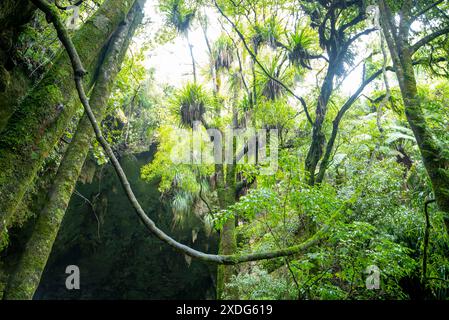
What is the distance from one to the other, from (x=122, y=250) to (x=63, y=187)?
9298 millimetres

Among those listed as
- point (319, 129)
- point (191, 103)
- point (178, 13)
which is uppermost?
point (178, 13)

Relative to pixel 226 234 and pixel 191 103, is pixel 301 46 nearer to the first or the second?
pixel 191 103

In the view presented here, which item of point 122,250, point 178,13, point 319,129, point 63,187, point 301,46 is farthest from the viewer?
point 122,250

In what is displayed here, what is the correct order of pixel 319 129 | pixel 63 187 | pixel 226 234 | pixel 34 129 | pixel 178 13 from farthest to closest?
pixel 178 13, pixel 226 234, pixel 319 129, pixel 63 187, pixel 34 129

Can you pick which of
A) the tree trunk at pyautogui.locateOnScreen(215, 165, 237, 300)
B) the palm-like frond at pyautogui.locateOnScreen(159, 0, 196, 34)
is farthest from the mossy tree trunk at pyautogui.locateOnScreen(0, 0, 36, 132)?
the palm-like frond at pyautogui.locateOnScreen(159, 0, 196, 34)

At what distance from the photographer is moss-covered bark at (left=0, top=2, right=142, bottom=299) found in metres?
1.89

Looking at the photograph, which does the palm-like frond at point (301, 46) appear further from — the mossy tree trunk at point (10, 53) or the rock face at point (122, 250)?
the rock face at point (122, 250)

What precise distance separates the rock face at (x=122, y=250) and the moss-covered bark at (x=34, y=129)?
25.2ft

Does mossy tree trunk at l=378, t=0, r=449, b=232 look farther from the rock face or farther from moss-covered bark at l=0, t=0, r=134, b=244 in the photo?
the rock face

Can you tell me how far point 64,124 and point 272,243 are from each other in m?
4.10

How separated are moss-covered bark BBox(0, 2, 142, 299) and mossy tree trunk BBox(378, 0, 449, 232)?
9.38 ft

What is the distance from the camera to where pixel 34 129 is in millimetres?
1855
